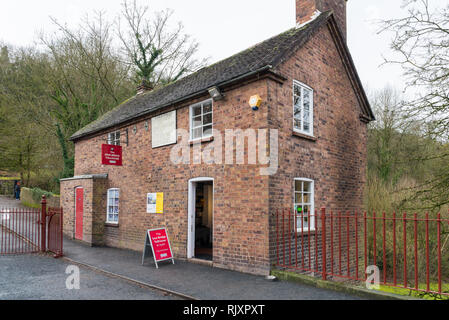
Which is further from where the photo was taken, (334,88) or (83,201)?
(83,201)

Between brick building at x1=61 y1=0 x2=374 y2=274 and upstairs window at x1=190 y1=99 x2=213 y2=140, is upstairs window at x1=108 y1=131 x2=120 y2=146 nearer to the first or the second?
brick building at x1=61 y1=0 x2=374 y2=274

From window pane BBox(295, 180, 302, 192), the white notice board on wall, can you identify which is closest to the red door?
the white notice board on wall

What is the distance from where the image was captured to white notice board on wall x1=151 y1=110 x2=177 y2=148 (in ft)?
35.6

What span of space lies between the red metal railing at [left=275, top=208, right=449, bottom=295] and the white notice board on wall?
4620 millimetres

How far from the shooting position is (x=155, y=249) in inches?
356

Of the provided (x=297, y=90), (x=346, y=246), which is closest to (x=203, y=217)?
(x=346, y=246)

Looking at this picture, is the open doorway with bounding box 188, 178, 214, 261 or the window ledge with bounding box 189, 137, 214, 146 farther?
the open doorway with bounding box 188, 178, 214, 261

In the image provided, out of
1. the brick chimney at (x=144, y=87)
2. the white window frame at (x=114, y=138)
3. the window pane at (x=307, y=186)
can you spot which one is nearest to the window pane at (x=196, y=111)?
the window pane at (x=307, y=186)

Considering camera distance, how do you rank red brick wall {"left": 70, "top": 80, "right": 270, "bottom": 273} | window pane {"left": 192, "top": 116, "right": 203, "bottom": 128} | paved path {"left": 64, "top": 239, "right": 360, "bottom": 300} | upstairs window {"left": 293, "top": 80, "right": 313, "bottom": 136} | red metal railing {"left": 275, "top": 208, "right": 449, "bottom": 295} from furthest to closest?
window pane {"left": 192, "top": 116, "right": 203, "bottom": 128}
upstairs window {"left": 293, "top": 80, "right": 313, "bottom": 136}
red brick wall {"left": 70, "top": 80, "right": 270, "bottom": 273}
red metal railing {"left": 275, "top": 208, "right": 449, "bottom": 295}
paved path {"left": 64, "top": 239, "right": 360, "bottom": 300}

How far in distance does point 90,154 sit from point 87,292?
1021cm

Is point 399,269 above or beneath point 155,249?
beneath

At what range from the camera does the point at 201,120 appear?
10.0 metres
